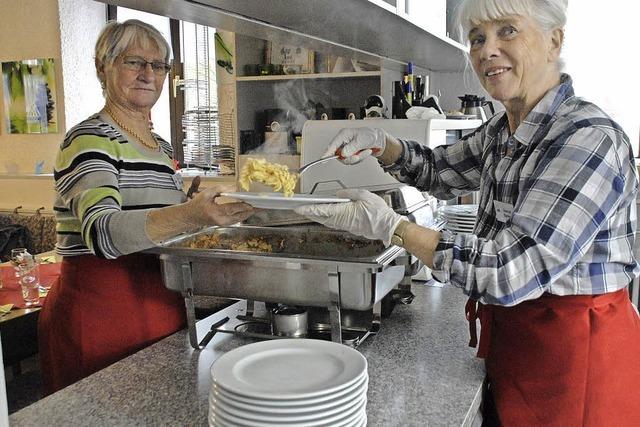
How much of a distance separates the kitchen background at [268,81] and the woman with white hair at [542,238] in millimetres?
162

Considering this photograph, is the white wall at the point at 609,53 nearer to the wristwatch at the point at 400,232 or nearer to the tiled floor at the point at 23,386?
the wristwatch at the point at 400,232

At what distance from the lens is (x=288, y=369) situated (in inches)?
35.0

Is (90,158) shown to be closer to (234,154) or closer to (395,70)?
(395,70)

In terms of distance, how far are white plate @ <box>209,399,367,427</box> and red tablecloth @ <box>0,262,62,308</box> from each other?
1333 mm

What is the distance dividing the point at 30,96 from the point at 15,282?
100 inches

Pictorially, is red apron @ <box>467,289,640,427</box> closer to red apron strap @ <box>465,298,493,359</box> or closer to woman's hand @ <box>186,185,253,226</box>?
red apron strap @ <box>465,298,493,359</box>

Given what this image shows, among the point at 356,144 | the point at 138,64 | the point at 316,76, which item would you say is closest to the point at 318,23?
the point at 356,144

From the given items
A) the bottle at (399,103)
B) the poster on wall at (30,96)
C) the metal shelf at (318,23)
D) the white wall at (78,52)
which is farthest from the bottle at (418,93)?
the poster on wall at (30,96)

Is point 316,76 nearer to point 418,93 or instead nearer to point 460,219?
point 418,93

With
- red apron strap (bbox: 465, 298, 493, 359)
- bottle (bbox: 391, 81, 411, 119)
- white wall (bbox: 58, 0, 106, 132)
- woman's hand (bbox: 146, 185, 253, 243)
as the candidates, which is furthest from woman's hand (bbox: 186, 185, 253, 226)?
white wall (bbox: 58, 0, 106, 132)

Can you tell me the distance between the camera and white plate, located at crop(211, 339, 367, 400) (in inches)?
31.2

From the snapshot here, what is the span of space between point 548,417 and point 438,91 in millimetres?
2221

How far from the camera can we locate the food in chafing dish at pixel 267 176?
1134mm

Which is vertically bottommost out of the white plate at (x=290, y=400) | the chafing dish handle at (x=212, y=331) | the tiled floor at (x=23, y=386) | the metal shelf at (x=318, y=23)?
the tiled floor at (x=23, y=386)
